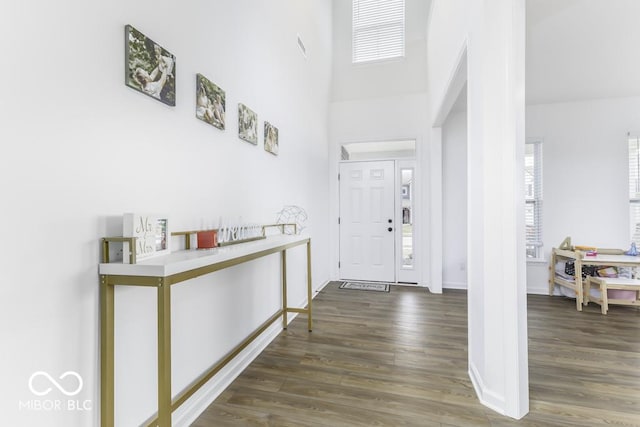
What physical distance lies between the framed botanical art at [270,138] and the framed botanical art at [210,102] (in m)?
0.65

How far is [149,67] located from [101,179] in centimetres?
59

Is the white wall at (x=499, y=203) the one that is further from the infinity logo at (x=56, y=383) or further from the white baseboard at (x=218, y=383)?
the infinity logo at (x=56, y=383)

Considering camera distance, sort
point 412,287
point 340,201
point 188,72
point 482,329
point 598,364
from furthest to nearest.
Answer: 1. point 340,201
2. point 412,287
3. point 598,364
4. point 482,329
5. point 188,72

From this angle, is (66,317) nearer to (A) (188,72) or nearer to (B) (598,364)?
(A) (188,72)

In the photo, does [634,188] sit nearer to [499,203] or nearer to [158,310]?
[499,203]

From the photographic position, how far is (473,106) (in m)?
2.00

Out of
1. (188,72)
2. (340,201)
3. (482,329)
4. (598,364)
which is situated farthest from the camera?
(340,201)

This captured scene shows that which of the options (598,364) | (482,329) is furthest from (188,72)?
(598,364)

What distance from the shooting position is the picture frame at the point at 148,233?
120 cm

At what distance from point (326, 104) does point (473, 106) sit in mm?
3068

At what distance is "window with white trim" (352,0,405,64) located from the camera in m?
4.83

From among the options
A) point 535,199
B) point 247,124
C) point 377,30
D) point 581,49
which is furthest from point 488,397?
point 377,30

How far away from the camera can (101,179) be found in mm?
1196
